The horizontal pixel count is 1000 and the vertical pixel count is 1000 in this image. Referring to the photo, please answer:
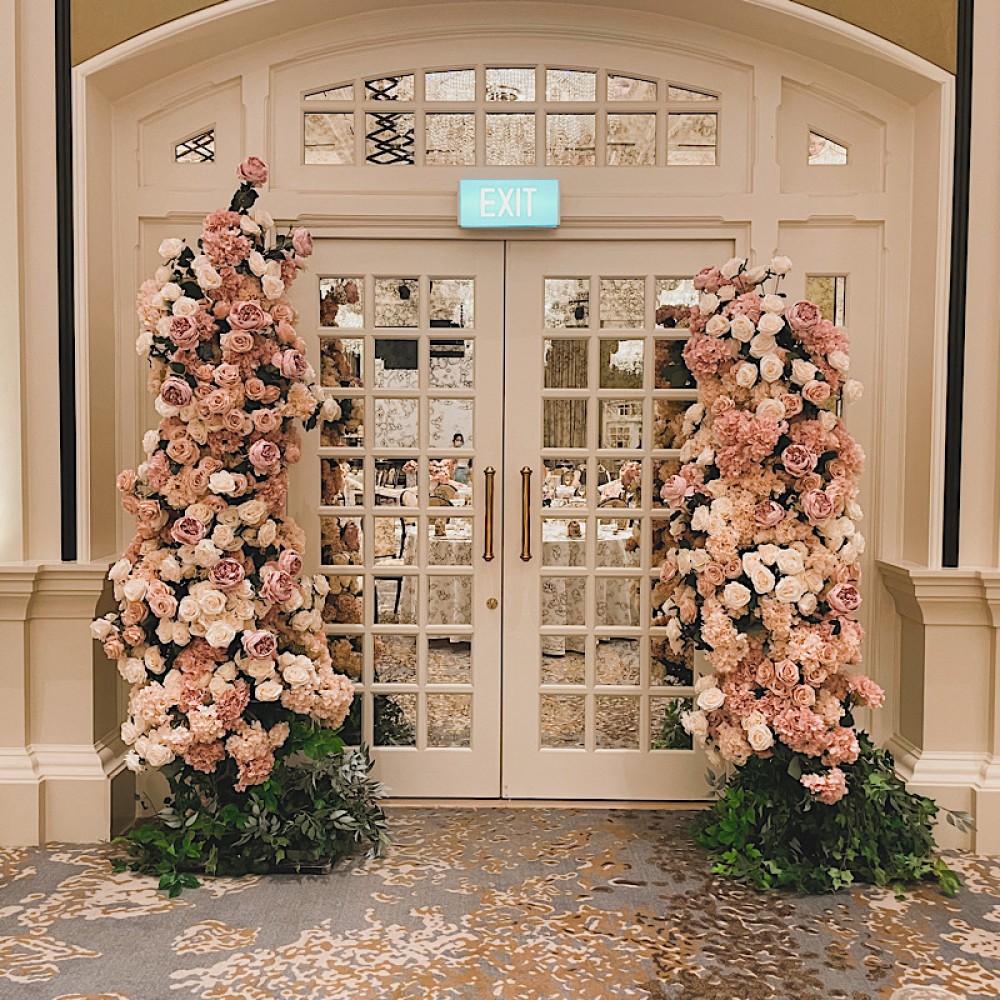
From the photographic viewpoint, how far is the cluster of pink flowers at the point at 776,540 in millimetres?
3373

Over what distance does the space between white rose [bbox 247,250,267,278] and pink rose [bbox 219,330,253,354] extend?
238mm

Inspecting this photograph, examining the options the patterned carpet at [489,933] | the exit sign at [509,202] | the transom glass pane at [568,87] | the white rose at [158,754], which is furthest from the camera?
the transom glass pane at [568,87]

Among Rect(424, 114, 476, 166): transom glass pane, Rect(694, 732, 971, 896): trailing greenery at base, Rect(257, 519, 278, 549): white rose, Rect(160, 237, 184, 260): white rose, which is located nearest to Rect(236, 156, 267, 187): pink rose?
Rect(160, 237, 184, 260): white rose

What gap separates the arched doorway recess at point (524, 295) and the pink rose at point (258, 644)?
80 centimetres

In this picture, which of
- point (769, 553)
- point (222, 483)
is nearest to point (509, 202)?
point (222, 483)

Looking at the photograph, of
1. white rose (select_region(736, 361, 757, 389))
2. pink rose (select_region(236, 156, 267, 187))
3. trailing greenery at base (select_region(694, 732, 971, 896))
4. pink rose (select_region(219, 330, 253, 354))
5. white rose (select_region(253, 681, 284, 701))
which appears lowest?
trailing greenery at base (select_region(694, 732, 971, 896))

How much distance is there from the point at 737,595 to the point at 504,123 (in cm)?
216

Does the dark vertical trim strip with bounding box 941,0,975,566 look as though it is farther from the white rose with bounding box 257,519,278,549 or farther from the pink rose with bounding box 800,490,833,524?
the white rose with bounding box 257,519,278,549

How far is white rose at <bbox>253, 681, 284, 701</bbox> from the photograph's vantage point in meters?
3.39

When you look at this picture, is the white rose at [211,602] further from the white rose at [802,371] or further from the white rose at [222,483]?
the white rose at [802,371]

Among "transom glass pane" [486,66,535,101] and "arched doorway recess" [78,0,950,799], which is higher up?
"transom glass pane" [486,66,535,101]

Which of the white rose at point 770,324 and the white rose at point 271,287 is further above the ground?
the white rose at point 271,287

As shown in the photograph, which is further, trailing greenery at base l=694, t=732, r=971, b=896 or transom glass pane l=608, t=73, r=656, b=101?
transom glass pane l=608, t=73, r=656, b=101

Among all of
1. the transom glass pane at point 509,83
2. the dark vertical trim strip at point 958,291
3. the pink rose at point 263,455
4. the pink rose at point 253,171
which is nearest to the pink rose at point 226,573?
the pink rose at point 263,455
